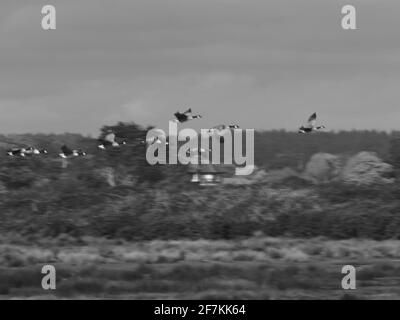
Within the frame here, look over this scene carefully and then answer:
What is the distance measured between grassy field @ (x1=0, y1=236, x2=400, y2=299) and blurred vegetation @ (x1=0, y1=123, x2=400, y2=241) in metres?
2.44

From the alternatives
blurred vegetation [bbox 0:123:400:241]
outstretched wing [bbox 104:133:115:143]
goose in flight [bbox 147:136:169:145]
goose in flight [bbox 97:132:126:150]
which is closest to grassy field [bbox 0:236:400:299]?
blurred vegetation [bbox 0:123:400:241]

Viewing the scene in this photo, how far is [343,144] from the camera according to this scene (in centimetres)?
10850

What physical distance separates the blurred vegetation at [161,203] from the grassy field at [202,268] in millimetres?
2442

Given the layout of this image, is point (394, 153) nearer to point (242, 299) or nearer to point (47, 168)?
point (47, 168)

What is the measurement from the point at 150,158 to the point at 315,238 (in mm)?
19947

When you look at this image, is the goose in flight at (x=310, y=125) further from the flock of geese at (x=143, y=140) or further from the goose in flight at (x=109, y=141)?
the goose in flight at (x=109, y=141)

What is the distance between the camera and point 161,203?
63281 millimetres

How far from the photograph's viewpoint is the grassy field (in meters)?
32.2

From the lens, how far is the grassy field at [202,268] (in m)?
32.2

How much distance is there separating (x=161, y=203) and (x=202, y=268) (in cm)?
2552

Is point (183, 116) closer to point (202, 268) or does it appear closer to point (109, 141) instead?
point (202, 268)

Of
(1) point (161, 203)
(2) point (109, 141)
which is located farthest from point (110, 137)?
(1) point (161, 203)

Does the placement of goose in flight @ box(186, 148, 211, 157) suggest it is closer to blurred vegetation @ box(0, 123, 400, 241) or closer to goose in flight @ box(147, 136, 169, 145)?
goose in flight @ box(147, 136, 169, 145)
